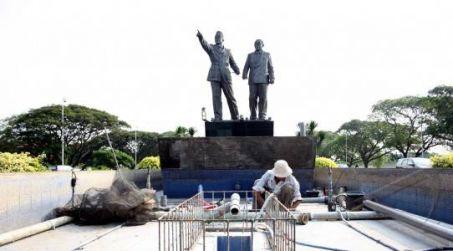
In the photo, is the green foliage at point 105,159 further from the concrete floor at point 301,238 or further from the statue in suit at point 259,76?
the concrete floor at point 301,238

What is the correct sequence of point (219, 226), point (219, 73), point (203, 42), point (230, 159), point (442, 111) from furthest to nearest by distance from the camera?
point (442, 111), point (219, 73), point (203, 42), point (230, 159), point (219, 226)

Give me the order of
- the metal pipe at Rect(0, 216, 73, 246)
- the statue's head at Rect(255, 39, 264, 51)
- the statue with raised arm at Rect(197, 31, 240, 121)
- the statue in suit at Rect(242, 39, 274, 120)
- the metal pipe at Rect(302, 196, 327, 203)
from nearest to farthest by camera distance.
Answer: the metal pipe at Rect(0, 216, 73, 246), the metal pipe at Rect(302, 196, 327, 203), the statue with raised arm at Rect(197, 31, 240, 121), the statue in suit at Rect(242, 39, 274, 120), the statue's head at Rect(255, 39, 264, 51)

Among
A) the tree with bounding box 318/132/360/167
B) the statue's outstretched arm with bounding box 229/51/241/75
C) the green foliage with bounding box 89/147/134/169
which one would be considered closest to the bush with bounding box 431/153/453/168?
the statue's outstretched arm with bounding box 229/51/241/75

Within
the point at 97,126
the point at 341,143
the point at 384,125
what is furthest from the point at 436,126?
the point at 97,126

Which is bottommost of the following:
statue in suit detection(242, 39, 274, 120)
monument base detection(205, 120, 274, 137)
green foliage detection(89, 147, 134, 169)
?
green foliage detection(89, 147, 134, 169)

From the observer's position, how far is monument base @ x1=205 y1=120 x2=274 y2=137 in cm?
1426

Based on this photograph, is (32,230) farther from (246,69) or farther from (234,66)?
(246,69)

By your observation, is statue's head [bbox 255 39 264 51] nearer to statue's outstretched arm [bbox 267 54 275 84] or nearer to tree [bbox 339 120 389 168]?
statue's outstretched arm [bbox 267 54 275 84]

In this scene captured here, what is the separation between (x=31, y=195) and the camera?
312 inches

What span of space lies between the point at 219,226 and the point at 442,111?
1829 inches

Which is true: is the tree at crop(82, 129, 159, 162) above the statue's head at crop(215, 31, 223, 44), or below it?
below

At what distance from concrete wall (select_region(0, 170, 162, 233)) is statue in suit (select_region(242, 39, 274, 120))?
6.14m

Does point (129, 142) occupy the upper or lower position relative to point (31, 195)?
upper

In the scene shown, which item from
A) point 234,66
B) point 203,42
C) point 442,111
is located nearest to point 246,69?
point 234,66
